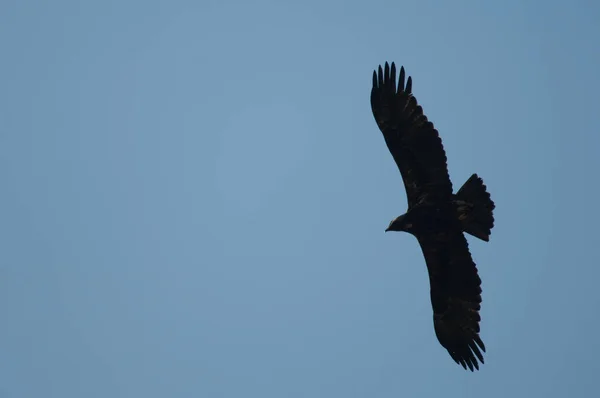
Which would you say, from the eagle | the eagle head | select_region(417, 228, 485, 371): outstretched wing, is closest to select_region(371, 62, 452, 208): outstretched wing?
the eagle

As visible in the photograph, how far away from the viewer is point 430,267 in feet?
47.3

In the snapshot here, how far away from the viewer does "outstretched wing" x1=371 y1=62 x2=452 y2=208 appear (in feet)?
42.4

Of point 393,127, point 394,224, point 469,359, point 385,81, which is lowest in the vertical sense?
point 469,359

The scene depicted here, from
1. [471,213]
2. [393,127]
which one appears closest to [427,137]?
[393,127]

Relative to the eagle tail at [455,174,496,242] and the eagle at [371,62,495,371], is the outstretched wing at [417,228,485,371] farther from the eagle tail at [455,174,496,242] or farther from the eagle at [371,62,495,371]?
the eagle tail at [455,174,496,242]

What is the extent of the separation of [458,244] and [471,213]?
1008mm

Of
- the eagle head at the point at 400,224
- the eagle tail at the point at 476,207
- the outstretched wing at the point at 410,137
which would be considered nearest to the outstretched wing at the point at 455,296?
the eagle head at the point at 400,224

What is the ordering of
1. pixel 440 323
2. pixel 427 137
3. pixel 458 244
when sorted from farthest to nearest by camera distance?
1. pixel 440 323
2. pixel 458 244
3. pixel 427 137

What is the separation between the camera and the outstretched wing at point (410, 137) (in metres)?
12.9

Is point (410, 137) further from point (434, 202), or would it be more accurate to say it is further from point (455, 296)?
point (455, 296)

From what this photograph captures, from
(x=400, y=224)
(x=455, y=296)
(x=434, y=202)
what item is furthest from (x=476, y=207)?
(x=455, y=296)

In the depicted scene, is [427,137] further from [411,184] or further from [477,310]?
[477,310]

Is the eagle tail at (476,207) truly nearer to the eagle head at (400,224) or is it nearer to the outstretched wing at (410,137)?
the outstretched wing at (410,137)

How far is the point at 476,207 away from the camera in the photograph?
42.4ft
